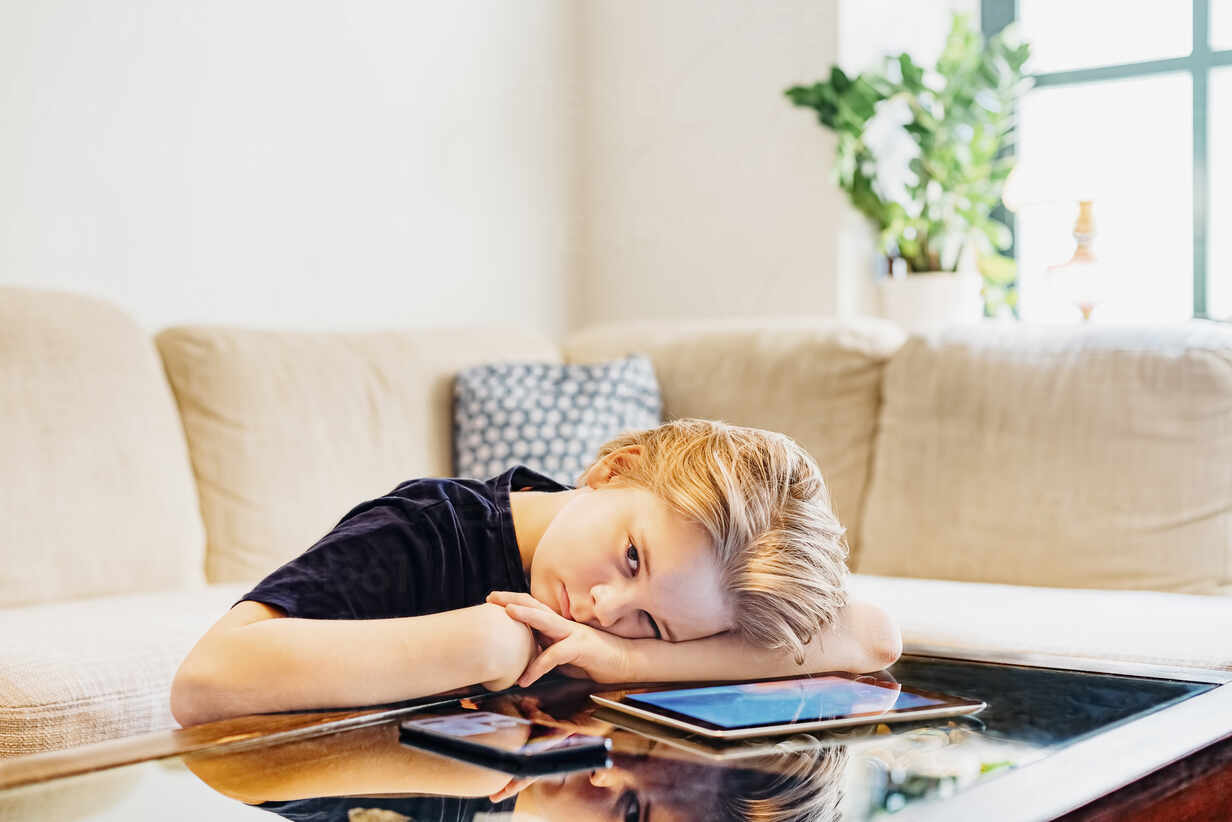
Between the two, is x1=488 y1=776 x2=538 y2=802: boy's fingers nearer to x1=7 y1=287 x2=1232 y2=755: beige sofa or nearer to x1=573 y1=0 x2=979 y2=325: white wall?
x1=7 y1=287 x2=1232 y2=755: beige sofa

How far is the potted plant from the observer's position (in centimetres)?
323

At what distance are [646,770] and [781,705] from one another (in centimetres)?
18

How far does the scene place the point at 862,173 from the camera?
3303 mm

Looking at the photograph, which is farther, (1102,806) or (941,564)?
(941,564)

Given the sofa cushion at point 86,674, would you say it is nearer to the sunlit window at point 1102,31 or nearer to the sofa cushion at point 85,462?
the sofa cushion at point 85,462

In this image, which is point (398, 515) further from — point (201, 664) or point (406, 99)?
point (406, 99)

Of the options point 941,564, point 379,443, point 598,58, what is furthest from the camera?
point 598,58

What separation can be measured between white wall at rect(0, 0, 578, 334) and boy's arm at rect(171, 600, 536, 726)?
1.71 m

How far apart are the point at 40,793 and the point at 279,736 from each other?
162 millimetres

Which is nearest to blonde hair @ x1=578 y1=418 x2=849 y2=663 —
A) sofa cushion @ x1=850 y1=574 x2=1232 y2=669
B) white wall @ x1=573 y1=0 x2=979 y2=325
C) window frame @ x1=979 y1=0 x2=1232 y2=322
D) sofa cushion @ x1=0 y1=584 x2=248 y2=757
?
sofa cushion @ x1=850 y1=574 x2=1232 y2=669

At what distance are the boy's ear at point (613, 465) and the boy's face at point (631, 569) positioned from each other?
5cm

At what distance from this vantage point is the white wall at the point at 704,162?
3.39 metres

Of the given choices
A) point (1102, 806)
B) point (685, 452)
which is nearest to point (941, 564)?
point (685, 452)

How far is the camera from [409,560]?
111 cm
